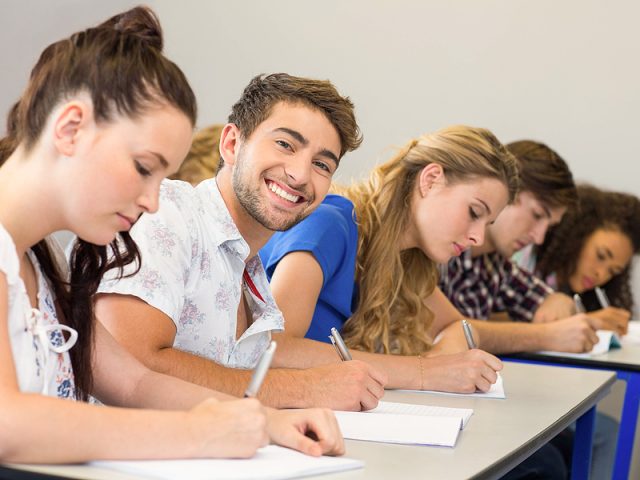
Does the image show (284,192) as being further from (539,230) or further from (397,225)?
(539,230)

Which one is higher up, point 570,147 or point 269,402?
point 570,147

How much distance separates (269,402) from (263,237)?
36cm

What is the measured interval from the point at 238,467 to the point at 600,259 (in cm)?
319

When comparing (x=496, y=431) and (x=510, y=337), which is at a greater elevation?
(x=496, y=431)

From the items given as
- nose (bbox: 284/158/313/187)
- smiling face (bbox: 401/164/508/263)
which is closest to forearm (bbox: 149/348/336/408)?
nose (bbox: 284/158/313/187)

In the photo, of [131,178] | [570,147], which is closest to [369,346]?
[131,178]

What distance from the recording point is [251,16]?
4484 millimetres

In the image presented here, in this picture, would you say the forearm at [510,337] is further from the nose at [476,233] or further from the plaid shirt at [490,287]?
the nose at [476,233]

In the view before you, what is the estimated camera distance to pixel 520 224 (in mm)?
3230

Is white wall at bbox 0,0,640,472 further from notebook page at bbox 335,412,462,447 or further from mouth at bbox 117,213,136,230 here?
mouth at bbox 117,213,136,230

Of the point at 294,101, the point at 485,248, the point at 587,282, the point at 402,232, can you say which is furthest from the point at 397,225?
the point at 587,282

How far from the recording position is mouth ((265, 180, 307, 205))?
178cm

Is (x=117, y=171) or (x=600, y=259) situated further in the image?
(x=600, y=259)

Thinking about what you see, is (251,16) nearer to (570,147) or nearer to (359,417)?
(570,147)
